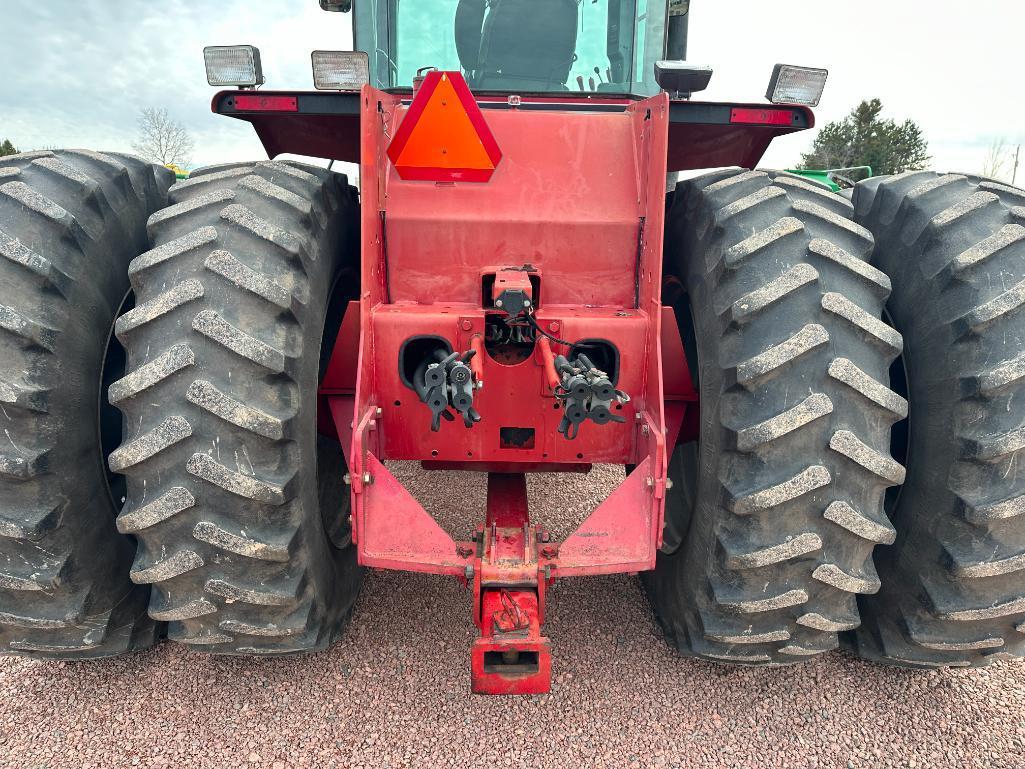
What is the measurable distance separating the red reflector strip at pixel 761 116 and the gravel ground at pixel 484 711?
221 centimetres

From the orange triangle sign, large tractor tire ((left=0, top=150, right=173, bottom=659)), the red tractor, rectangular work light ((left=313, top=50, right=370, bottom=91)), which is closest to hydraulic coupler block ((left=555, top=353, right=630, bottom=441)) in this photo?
the red tractor

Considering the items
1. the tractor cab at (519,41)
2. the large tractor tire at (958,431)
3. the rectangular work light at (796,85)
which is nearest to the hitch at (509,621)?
the large tractor tire at (958,431)

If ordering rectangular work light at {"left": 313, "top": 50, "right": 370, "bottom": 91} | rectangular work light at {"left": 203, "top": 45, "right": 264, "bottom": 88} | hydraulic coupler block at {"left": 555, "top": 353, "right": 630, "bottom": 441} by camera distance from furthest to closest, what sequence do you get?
rectangular work light at {"left": 203, "top": 45, "right": 264, "bottom": 88} < rectangular work light at {"left": 313, "top": 50, "right": 370, "bottom": 91} < hydraulic coupler block at {"left": 555, "top": 353, "right": 630, "bottom": 441}

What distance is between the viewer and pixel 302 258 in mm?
2094

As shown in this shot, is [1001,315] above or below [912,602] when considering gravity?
above

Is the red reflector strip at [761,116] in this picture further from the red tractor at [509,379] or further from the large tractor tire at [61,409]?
the large tractor tire at [61,409]

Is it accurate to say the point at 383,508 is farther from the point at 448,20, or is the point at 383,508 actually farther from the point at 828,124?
the point at 828,124

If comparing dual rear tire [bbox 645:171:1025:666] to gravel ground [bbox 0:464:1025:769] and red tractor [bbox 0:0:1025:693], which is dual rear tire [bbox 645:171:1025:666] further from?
gravel ground [bbox 0:464:1025:769]

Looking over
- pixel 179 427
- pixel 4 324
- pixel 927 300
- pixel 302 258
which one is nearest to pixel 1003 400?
pixel 927 300

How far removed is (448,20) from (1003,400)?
107 inches

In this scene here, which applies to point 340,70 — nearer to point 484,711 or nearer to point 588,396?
point 588,396

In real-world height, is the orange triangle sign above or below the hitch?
above

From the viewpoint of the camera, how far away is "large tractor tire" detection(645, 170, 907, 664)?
186 cm

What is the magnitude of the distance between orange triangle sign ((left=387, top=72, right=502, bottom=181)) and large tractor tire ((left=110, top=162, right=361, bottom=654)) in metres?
0.49
